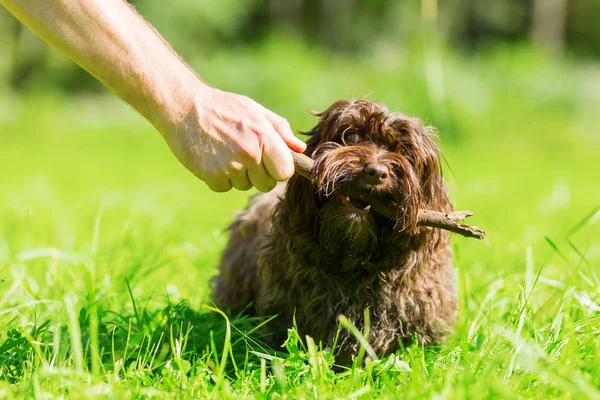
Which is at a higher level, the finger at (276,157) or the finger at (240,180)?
the finger at (276,157)

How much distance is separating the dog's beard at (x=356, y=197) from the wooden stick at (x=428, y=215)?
0.08 ft

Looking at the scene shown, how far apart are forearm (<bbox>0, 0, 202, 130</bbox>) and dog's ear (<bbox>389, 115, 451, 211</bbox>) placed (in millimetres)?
915

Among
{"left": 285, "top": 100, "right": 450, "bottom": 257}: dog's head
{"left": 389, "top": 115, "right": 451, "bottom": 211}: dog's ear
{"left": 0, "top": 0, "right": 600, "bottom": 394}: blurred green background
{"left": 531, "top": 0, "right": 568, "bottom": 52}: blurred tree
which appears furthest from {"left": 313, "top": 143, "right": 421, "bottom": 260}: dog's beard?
{"left": 531, "top": 0, "right": 568, "bottom": 52}: blurred tree

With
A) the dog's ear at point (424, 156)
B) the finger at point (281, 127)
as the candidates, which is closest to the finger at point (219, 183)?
the finger at point (281, 127)

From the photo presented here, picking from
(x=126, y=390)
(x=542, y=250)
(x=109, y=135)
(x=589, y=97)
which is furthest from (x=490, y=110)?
(x=126, y=390)

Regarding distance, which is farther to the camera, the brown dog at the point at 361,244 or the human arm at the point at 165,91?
the brown dog at the point at 361,244

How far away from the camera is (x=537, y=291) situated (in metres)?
3.80

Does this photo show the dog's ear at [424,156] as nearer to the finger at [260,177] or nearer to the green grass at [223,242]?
the green grass at [223,242]

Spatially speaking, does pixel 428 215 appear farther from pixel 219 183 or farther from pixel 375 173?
pixel 219 183

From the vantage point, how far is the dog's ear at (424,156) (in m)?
3.16

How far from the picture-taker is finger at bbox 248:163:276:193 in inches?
109

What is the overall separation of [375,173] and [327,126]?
43 centimetres

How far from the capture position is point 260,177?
279 cm

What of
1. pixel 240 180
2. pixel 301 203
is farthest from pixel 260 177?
pixel 301 203
